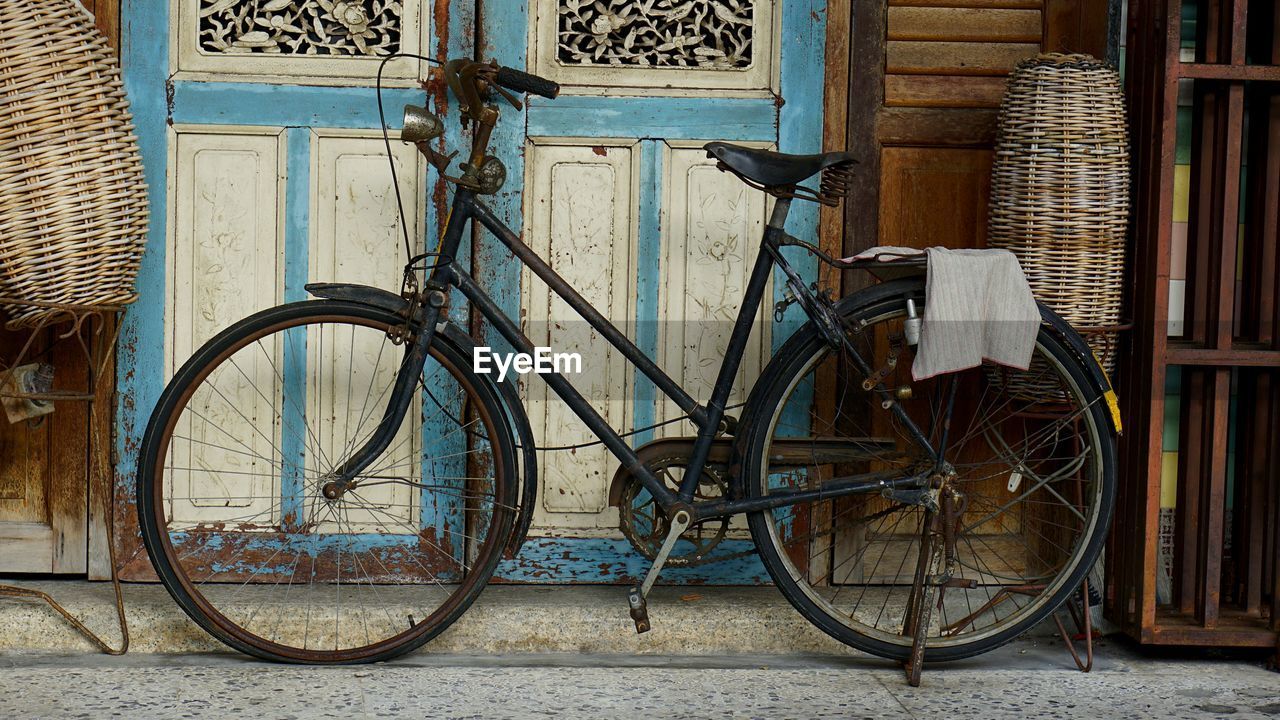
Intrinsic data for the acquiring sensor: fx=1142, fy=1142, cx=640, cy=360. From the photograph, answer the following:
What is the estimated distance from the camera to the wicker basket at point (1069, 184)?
287 cm

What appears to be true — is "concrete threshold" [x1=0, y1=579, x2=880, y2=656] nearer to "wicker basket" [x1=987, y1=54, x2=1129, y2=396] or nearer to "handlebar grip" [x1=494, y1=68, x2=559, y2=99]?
"wicker basket" [x1=987, y1=54, x2=1129, y2=396]

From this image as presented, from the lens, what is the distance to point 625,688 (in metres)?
2.76

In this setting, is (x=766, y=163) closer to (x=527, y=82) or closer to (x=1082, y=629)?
(x=527, y=82)

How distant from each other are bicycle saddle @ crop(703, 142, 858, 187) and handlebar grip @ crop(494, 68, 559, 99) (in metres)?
0.41

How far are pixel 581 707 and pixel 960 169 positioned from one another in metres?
1.80

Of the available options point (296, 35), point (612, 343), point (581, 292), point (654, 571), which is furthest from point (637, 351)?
point (296, 35)

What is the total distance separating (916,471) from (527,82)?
53.6 inches

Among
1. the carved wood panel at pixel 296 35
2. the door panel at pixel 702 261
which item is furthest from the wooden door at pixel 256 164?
the door panel at pixel 702 261

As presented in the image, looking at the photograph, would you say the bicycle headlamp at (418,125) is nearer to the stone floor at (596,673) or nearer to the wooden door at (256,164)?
the wooden door at (256,164)

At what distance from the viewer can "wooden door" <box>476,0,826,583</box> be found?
3.18 metres

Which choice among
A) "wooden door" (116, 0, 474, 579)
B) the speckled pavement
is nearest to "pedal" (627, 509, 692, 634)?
the speckled pavement

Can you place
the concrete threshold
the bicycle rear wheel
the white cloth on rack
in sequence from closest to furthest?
the white cloth on rack
the bicycle rear wheel
the concrete threshold

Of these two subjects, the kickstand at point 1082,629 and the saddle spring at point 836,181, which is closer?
the saddle spring at point 836,181

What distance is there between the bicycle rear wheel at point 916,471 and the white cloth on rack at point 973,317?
0.29 feet
